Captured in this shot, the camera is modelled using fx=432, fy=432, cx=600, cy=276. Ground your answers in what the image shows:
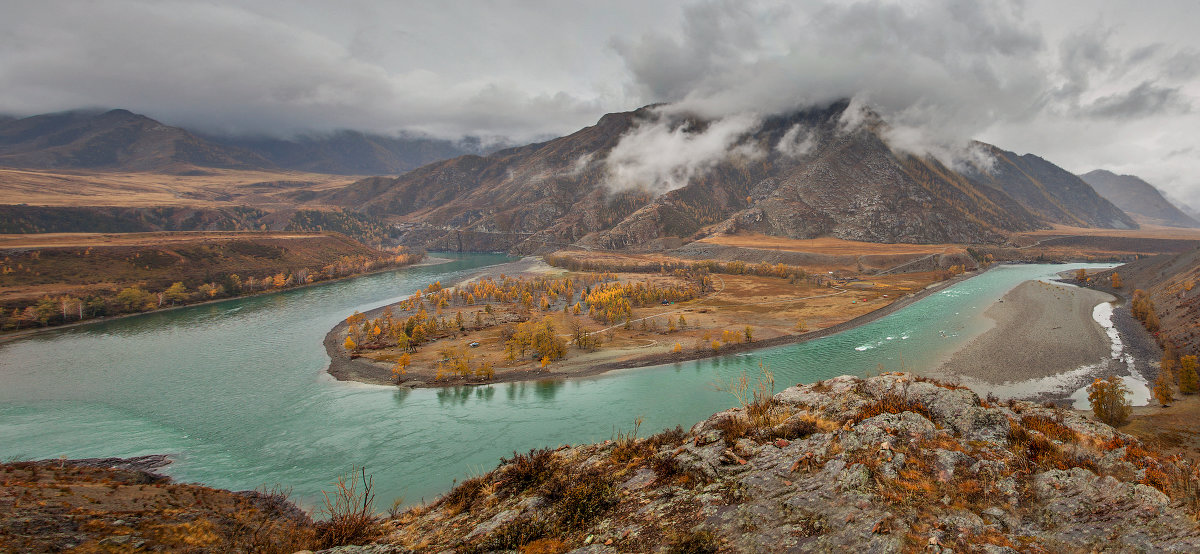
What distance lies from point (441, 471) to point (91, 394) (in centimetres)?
4207

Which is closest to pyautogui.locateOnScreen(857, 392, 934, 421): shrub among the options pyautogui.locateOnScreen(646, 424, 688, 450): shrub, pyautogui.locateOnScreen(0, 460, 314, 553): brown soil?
pyautogui.locateOnScreen(646, 424, 688, 450): shrub

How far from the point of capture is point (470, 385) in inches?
1677

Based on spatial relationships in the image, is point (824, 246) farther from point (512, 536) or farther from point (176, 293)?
point (176, 293)

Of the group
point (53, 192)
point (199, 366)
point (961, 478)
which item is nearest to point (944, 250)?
point (961, 478)

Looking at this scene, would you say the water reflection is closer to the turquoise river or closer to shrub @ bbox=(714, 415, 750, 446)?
the turquoise river

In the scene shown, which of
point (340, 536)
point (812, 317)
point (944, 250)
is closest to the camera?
point (340, 536)

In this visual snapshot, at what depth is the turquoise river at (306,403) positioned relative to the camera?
29.0 metres

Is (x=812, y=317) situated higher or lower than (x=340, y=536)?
lower

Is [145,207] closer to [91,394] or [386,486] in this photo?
[91,394]

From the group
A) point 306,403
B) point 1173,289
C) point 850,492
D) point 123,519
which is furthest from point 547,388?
point 1173,289

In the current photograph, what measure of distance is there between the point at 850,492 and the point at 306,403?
146 ft

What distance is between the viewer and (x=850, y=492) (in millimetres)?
6949

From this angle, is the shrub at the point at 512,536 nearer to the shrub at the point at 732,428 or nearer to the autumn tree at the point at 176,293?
the shrub at the point at 732,428

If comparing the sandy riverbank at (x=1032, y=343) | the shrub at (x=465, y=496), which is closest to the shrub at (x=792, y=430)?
the shrub at (x=465, y=496)
